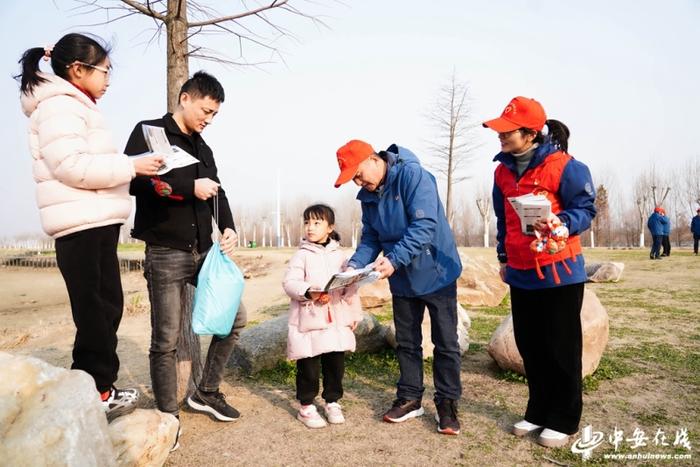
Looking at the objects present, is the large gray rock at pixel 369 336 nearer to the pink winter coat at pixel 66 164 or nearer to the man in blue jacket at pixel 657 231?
the pink winter coat at pixel 66 164

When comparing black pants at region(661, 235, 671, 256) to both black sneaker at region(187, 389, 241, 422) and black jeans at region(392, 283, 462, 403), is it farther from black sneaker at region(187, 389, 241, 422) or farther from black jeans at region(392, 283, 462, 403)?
black sneaker at region(187, 389, 241, 422)

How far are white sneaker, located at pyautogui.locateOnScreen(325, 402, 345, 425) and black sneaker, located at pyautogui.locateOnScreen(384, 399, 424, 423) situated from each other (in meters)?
0.30

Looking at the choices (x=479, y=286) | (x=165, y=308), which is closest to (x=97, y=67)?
(x=165, y=308)

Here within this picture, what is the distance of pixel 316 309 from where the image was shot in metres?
3.49

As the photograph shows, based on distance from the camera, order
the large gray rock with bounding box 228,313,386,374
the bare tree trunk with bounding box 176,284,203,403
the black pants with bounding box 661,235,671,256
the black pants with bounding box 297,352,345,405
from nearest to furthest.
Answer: the black pants with bounding box 297,352,345,405
the bare tree trunk with bounding box 176,284,203,403
the large gray rock with bounding box 228,313,386,374
the black pants with bounding box 661,235,671,256

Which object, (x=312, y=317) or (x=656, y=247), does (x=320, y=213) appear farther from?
(x=656, y=247)

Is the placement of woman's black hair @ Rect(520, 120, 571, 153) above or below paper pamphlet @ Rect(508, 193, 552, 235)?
above

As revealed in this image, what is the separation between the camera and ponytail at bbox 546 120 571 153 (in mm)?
3107

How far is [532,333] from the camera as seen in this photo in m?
3.19

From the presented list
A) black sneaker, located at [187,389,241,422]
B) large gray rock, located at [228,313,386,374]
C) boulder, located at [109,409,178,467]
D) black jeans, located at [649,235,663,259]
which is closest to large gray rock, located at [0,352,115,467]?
boulder, located at [109,409,178,467]

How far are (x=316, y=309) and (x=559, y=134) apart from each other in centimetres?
188

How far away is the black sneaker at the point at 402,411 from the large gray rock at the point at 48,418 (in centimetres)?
178

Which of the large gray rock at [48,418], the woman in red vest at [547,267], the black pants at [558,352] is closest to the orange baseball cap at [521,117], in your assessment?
the woman in red vest at [547,267]

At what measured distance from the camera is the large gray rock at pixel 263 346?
4.61 meters
